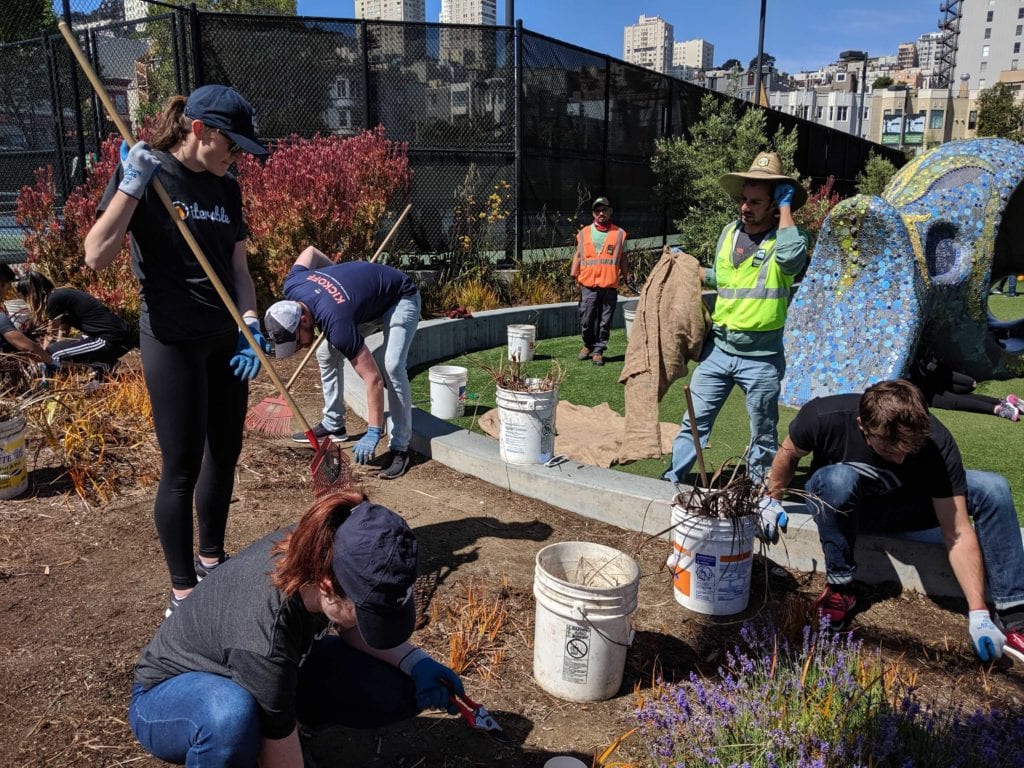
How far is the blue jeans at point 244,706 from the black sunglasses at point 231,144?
169 centimetres

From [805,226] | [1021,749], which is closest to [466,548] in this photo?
[1021,749]

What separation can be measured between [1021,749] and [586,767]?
45.4 inches

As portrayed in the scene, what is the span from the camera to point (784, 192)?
13.3ft

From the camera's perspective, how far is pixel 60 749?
2416 millimetres

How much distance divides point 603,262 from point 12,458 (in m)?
5.43

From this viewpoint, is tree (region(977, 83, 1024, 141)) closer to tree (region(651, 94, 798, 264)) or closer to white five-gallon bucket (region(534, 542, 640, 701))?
tree (region(651, 94, 798, 264))

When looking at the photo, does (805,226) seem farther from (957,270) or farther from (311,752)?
(311,752)

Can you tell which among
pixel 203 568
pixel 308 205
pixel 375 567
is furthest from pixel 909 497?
pixel 308 205

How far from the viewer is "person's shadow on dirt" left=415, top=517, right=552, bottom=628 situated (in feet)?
11.6

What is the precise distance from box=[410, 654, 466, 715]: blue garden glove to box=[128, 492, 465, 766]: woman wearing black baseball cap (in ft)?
1.19

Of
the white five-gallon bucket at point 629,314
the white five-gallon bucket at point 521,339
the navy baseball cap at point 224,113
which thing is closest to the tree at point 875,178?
the white five-gallon bucket at point 629,314

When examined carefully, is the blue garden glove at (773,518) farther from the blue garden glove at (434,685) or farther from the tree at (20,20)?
the tree at (20,20)

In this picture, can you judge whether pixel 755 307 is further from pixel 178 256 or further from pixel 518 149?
pixel 518 149

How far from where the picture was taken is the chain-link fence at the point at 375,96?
984 centimetres
